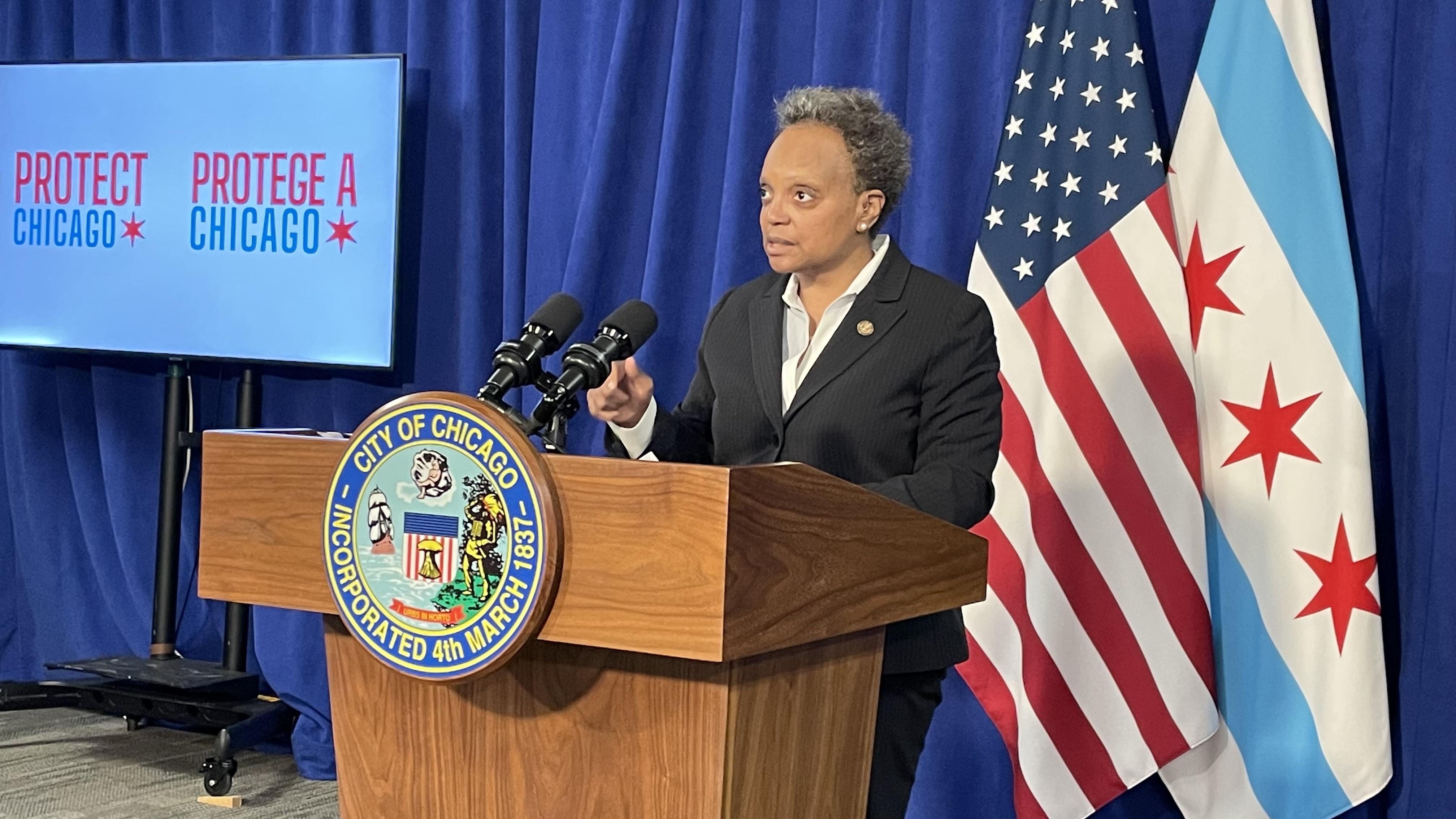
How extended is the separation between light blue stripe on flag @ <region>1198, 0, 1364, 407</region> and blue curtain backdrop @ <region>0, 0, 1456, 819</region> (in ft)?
0.38

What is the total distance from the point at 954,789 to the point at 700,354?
65.8 inches

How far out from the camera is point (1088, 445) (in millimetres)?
3184

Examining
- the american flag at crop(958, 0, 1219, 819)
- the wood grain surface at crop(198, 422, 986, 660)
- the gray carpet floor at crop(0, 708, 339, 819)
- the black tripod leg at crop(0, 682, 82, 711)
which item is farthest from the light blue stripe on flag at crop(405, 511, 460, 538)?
the black tripod leg at crop(0, 682, 82, 711)

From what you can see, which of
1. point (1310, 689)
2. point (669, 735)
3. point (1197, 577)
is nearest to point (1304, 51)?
point (1197, 577)

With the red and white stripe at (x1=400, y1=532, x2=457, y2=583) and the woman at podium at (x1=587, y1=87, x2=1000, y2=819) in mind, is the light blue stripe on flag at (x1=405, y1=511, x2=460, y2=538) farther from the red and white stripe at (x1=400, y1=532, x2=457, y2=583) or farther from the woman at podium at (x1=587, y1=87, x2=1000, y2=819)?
the woman at podium at (x1=587, y1=87, x2=1000, y2=819)

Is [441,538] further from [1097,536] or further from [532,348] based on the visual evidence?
[1097,536]

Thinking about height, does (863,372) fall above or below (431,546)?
above

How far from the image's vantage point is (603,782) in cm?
153

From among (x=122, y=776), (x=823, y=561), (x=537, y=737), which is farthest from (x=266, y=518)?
(x=122, y=776)

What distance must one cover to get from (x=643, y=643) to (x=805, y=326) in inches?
32.0

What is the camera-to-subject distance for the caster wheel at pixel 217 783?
379 centimetres

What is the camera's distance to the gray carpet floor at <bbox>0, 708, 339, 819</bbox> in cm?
373

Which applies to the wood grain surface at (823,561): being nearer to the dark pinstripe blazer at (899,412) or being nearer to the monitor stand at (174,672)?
the dark pinstripe blazer at (899,412)

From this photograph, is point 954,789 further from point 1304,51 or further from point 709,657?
point 709,657
